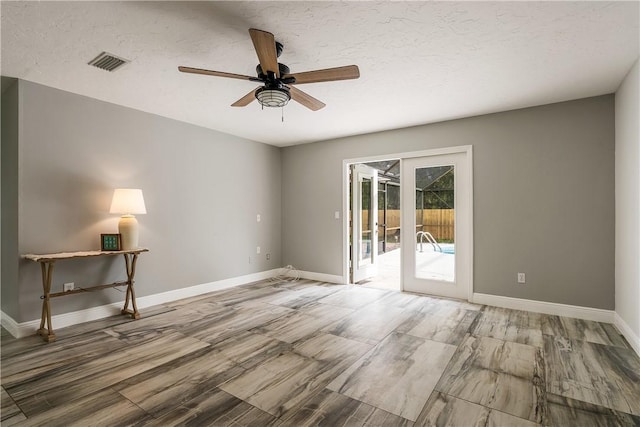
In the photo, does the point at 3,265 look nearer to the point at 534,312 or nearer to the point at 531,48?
the point at 531,48

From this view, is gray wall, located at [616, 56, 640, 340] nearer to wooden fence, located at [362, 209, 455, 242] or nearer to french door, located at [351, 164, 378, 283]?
wooden fence, located at [362, 209, 455, 242]

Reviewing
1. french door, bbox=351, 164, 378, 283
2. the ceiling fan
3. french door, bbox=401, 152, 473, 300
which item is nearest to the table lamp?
the ceiling fan

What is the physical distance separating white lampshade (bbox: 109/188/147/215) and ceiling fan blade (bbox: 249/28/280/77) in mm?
2231

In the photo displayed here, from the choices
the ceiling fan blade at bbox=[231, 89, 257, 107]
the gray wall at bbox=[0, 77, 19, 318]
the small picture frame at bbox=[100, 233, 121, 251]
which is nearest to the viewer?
the ceiling fan blade at bbox=[231, 89, 257, 107]

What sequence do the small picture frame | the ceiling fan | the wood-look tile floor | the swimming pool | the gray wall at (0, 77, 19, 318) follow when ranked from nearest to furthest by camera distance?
1. the wood-look tile floor
2. the ceiling fan
3. the gray wall at (0, 77, 19, 318)
4. the small picture frame
5. the swimming pool

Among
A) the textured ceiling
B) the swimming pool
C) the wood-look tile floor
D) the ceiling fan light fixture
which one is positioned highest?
the textured ceiling

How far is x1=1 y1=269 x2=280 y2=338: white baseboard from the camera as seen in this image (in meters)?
3.13

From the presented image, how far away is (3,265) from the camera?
3.35m

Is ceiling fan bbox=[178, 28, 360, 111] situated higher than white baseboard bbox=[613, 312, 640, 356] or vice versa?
ceiling fan bbox=[178, 28, 360, 111]

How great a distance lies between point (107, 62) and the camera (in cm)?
274

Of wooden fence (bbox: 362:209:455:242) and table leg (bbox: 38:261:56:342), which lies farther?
wooden fence (bbox: 362:209:455:242)

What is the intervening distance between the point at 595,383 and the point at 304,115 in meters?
3.91

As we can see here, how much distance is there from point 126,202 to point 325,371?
2826 mm

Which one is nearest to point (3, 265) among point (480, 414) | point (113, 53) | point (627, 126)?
point (113, 53)
